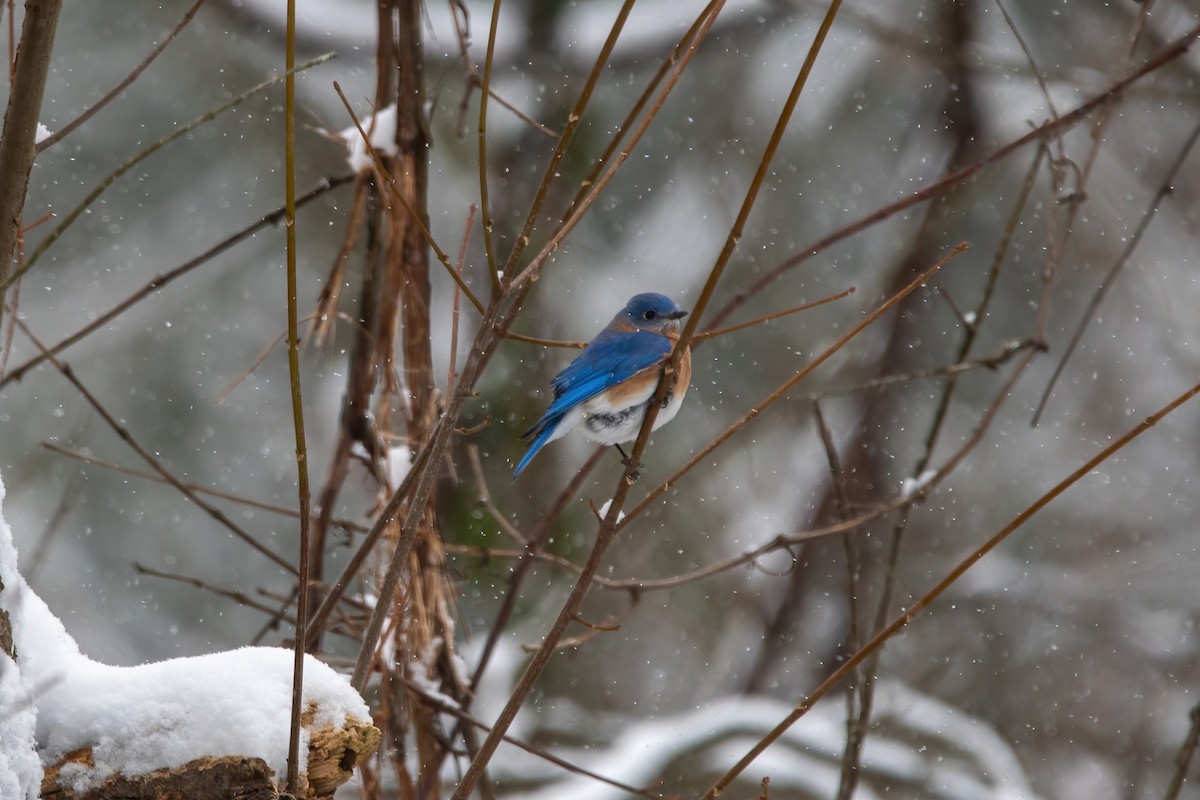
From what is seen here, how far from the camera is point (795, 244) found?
8.23m

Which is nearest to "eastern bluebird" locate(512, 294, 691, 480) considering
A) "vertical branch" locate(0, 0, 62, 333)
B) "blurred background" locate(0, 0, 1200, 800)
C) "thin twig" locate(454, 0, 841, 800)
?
"thin twig" locate(454, 0, 841, 800)

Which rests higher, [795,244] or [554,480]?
[795,244]

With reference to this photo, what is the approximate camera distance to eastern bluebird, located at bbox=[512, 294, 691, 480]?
3.33m

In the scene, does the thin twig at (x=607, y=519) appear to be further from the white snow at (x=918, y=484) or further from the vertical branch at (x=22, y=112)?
the white snow at (x=918, y=484)

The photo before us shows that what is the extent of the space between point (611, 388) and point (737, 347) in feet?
16.5

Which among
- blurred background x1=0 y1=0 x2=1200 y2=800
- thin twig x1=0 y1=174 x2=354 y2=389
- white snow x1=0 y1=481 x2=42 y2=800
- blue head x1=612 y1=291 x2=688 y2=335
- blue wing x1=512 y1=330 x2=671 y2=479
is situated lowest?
white snow x1=0 y1=481 x2=42 y2=800

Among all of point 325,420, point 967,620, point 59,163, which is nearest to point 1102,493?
point 967,620

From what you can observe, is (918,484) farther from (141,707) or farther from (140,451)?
(141,707)

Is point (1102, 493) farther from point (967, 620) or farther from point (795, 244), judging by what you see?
point (795, 244)

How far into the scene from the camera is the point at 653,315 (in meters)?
3.70

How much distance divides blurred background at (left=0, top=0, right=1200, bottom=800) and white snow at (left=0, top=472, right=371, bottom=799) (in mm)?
5029

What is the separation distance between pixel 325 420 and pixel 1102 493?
5.73m

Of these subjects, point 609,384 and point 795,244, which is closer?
point 609,384

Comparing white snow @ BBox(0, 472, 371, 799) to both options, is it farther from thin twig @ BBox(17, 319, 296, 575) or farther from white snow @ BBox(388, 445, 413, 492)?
white snow @ BBox(388, 445, 413, 492)
